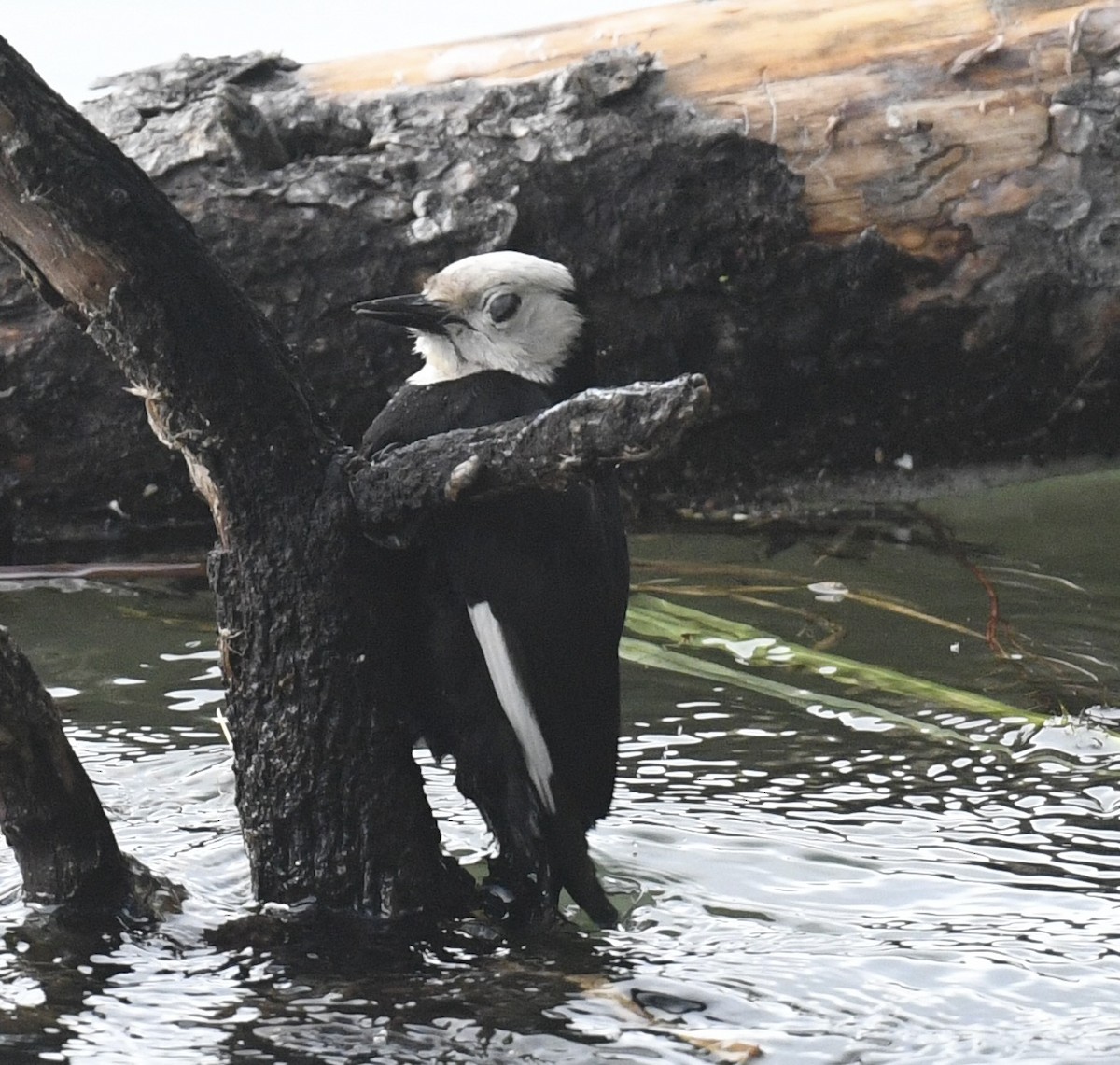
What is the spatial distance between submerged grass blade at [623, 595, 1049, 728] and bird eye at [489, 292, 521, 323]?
1.09 meters

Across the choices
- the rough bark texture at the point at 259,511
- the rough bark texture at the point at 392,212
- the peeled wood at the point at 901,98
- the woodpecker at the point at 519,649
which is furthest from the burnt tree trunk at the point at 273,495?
the peeled wood at the point at 901,98

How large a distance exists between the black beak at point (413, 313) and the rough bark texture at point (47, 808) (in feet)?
2.60

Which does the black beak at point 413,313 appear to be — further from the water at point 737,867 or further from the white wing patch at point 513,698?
the water at point 737,867

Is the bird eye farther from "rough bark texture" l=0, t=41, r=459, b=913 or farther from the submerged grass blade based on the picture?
the submerged grass blade

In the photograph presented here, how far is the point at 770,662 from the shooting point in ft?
12.4

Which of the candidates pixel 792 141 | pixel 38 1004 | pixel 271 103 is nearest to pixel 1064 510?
pixel 792 141

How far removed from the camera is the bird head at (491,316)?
2883mm

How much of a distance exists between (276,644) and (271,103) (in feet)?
7.58

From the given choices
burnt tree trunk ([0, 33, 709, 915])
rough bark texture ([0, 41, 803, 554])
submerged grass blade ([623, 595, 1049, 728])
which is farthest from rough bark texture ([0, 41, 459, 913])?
rough bark texture ([0, 41, 803, 554])

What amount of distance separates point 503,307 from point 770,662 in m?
1.20

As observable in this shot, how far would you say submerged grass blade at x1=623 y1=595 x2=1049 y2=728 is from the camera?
11.5ft

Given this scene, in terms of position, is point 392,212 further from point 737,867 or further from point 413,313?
point 737,867

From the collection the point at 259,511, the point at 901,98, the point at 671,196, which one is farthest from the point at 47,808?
the point at 901,98

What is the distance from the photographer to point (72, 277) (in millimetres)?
2326
